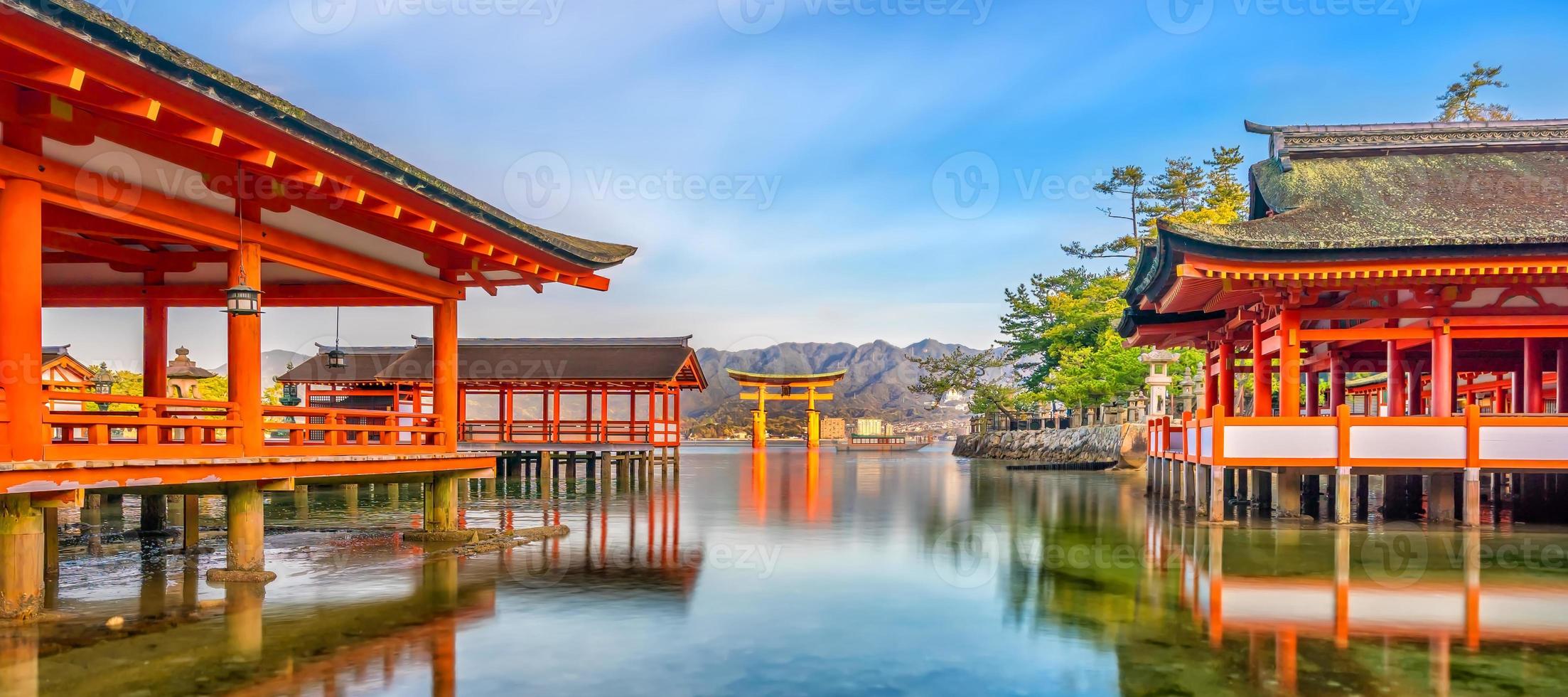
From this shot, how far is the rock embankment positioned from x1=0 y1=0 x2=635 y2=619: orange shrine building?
23765mm

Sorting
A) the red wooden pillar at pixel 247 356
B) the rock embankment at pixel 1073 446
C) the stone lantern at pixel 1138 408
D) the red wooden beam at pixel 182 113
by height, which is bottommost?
the rock embankment at pixel 1073 446

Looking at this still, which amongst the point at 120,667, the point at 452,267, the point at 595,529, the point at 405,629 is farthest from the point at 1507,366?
the point at 120,667

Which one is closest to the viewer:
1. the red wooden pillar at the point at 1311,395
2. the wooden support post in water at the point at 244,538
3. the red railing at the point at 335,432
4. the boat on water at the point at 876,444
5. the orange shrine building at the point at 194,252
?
the orange shrine building at the point at 194,252

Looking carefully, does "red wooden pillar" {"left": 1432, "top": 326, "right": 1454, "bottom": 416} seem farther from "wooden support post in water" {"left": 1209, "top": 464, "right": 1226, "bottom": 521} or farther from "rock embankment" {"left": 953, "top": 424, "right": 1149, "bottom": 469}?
"rock embankment" {"left": 953, "top": 424, "right": 1149, "bottom": 469}

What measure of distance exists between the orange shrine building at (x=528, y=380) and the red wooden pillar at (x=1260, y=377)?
19.0 metres

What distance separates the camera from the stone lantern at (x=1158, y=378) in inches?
1174

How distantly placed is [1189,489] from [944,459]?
99.0 ft

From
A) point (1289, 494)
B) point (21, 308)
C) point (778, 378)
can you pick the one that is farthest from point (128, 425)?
point (778, 378)

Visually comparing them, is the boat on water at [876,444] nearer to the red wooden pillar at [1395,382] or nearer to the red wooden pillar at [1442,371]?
the red wooden pillar at [1395,382]

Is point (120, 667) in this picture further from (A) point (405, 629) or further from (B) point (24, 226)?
(B) point (24, 226)

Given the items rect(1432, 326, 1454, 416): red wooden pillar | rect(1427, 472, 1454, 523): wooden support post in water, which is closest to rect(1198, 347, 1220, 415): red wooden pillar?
rect(1427, 472, 1454, 523): wooden support post in water

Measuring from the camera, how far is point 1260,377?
19.0m

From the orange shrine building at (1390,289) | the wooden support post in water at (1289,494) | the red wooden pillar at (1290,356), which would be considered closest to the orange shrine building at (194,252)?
the orange shrine building at (1390,289)

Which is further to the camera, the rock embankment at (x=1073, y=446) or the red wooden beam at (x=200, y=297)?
the rock embankment at (x=1073, y=446)
